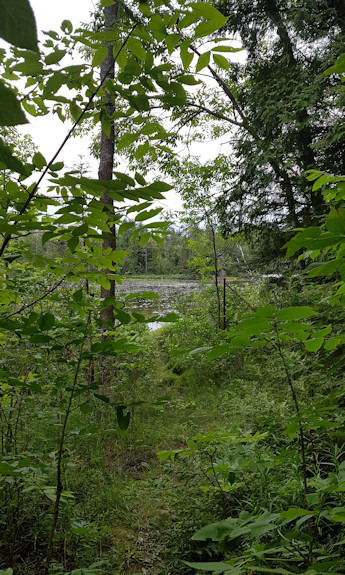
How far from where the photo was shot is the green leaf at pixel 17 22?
223 mm

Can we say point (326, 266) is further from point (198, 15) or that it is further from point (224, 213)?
point (224, 213)

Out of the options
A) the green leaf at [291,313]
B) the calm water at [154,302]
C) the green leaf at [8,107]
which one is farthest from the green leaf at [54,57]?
the calm water at [154,302]

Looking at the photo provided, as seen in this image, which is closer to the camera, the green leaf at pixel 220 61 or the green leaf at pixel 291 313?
the green leaf at pixel 291 313

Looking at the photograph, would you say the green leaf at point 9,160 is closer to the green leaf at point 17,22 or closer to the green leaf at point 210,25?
the green leaf at point 17,22

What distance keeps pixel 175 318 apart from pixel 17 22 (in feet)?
2.49

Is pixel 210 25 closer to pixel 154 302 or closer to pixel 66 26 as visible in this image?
pixel 66 26

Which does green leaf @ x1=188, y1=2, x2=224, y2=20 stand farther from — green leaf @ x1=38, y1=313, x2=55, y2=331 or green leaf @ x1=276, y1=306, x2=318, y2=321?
green leaf @ x1=38, y1=313, x2=55, y2=331

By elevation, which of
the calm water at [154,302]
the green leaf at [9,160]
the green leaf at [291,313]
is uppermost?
the green leaf at [9,160]

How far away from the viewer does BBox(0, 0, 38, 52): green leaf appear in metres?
Answer: 0.22

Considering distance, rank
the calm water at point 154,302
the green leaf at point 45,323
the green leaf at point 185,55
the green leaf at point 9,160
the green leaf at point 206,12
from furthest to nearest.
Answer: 1. the calm water at point 154,302
2. the green leaf at point 45,323
3. the green leaf at point 185,55
4. the green leaf at point 206,12
5. the green leaf at point 9,160

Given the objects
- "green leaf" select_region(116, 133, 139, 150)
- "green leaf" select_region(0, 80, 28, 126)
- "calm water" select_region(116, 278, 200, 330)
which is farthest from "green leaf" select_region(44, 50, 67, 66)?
"calm water" select_region(116, 278, 200, 330)

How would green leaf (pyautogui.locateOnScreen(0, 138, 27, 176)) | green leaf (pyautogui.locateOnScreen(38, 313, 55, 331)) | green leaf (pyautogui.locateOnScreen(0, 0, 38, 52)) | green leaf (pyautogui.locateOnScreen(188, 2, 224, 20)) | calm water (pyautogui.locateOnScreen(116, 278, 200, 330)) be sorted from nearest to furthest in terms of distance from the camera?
green leaf (pyautogui.locateOnScreen(0, 0, 38, 52))
green leaf (pyautogui.locateOnScreen(0, 138, 27, 176))
green leaf (pyautogui.locateOnScreen(188, 2, 224, 20))
green leaf (pyautogui.locateOnScreen(38, 313, 55, 331))
calm water (pyautogui.locateOnScreen(116, 278, 200, 330))

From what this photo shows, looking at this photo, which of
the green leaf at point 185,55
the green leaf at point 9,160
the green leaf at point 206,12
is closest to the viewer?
the green leaf at point 9,160

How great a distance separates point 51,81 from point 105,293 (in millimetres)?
3839
